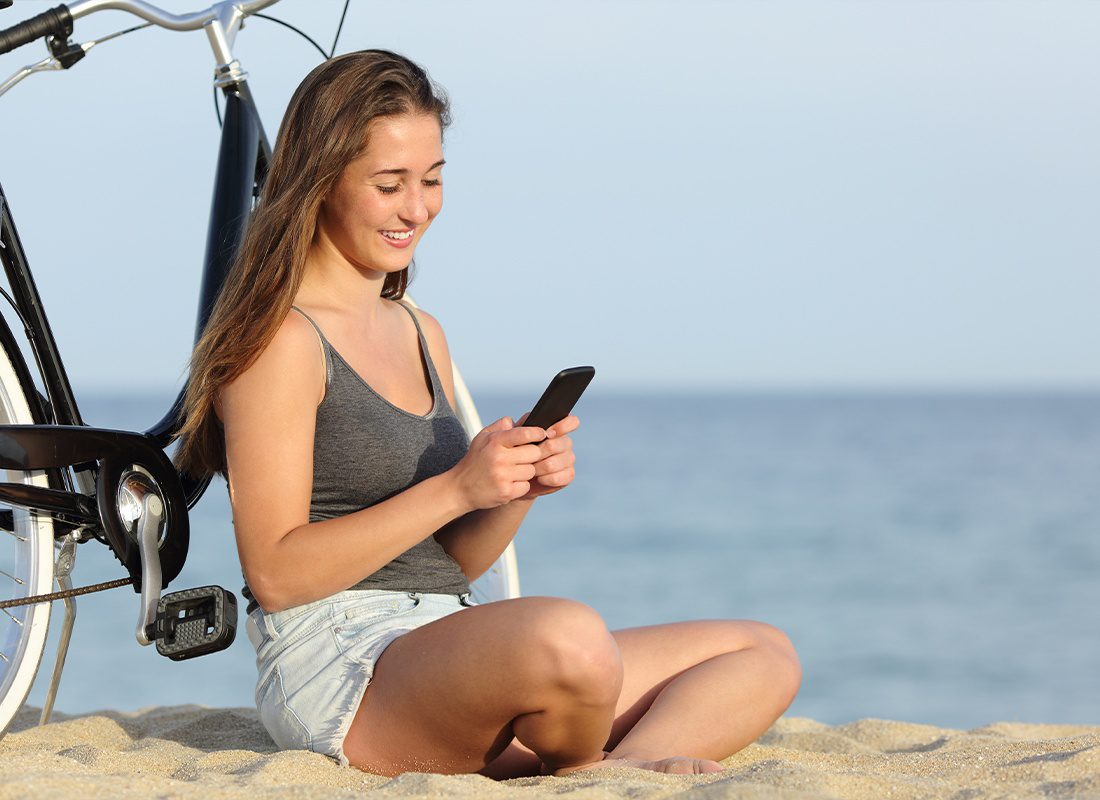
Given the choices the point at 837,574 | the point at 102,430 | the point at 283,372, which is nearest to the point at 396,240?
the point at 283,372

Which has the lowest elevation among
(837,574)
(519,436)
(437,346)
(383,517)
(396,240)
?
(837,574)

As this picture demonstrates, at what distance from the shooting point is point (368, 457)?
7.14 feet

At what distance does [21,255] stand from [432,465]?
0.99 meters

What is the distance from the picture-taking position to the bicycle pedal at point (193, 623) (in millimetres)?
2180

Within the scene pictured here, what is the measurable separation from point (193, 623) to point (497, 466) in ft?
2.13

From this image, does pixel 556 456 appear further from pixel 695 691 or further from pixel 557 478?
pixel 695 691

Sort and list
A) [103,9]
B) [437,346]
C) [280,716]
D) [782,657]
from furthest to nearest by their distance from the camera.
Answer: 1. [103,9]
2. [437,346]
3. [782,657]
4. [280,716]

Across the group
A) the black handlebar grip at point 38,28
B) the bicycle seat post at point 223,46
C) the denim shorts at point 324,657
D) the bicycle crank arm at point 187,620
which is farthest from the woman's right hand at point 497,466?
the bicycle seat post at point 223,46

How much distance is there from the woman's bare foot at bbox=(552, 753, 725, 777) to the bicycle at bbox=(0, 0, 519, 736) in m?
0.65

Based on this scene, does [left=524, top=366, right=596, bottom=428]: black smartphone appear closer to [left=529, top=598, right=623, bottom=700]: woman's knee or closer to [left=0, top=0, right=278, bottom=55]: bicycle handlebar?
[left=529, top=598, right=623, bottom=700]: woman's knee

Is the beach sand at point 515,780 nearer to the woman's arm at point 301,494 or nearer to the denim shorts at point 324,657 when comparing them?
the denim shorts at point 324,657

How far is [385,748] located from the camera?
2062mm

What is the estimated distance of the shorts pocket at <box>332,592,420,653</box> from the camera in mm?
2088

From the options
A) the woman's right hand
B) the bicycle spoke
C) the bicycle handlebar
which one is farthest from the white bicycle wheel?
the woman's right hand
